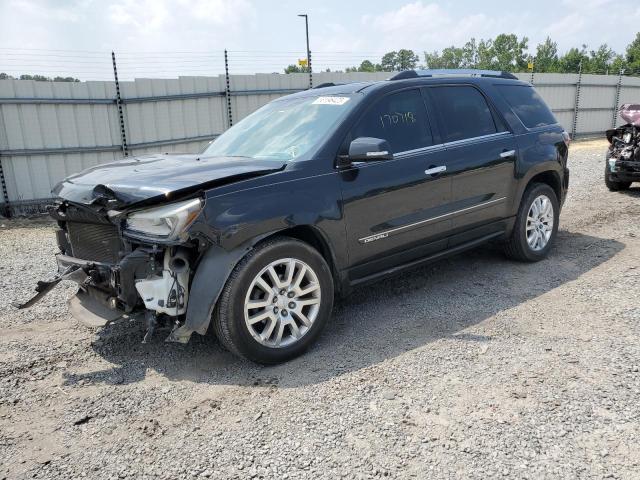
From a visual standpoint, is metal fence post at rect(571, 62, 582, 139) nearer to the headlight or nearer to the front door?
the front door

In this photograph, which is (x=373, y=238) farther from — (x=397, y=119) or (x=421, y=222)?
(x=397, y=119)

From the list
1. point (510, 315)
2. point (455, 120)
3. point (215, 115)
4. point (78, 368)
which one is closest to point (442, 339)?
point (510, 315)

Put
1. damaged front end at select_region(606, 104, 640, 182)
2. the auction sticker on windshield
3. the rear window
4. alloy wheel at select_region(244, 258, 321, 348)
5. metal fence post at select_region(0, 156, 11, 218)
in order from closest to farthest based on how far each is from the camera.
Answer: alloy wheel at select_region(244, 258, 321, 348) → the auction sticker on windshield → the rear window → damaged front end at select_region(606, 104, 640, 182) → metal fence post at select_region(0, 156, 11, 218)

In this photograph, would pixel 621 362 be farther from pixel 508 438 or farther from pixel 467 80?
pixel 467 80

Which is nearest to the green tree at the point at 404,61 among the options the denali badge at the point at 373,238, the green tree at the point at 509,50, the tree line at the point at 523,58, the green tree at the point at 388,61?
the green tree at the point at 388,61

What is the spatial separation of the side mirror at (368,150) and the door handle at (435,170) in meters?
→ 0.72

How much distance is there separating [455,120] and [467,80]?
577 millimetres

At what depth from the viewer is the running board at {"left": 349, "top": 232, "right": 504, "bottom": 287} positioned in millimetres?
4062

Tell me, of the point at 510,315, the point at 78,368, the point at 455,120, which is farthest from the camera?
the point at 455,120

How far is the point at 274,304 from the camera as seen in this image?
136 inches

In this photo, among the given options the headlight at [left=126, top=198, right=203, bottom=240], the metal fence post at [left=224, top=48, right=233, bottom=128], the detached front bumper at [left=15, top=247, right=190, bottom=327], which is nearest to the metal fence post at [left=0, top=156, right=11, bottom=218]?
the metal fence post at [left=224, top=48, right=233, bottom=128]

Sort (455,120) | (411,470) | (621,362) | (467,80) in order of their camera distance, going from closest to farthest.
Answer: (411,470) < (621,362) < (455,120) < (467,80)

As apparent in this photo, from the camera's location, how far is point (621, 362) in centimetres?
333

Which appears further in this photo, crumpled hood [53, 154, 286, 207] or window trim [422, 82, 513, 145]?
window trim [422, 82, 513, 145]
